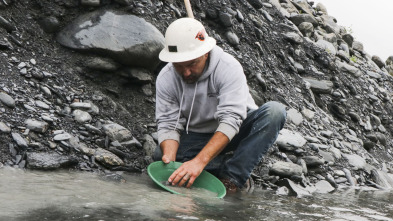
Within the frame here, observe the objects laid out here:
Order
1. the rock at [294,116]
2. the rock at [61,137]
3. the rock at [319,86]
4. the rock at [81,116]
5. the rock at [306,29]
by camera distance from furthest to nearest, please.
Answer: the rock at [306,29], the rock at [319,86], the rock at [294,116], the rock at [81,116], the rock at [61,137]

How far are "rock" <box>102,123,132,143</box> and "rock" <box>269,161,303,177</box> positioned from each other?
164 cm

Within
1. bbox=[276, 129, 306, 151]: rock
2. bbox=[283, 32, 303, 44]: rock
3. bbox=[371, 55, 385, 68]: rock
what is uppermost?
bbox=[276, 129, 306, 151]: rock

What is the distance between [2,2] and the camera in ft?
16.4

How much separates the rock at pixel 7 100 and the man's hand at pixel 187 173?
1705 millimetres

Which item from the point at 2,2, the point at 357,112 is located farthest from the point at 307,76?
the point at 2,2

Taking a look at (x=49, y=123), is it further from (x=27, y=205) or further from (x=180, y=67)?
(x=27, y=205)

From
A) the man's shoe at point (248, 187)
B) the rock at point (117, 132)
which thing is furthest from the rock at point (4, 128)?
the man's shoe at point (248, 187)

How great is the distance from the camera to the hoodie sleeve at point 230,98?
368 cm

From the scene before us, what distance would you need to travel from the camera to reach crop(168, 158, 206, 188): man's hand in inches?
137

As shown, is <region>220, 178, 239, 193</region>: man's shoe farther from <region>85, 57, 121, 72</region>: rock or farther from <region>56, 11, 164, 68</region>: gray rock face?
<region>85, 57, 121, 72</region>: rock

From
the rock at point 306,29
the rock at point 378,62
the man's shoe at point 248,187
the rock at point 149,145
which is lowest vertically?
the rock at point 378,62

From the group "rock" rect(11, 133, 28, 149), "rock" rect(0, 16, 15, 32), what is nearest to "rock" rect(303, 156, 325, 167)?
"rock" rect(11, 133, 28, 149)

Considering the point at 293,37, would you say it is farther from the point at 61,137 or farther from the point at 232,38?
the point at 61,137

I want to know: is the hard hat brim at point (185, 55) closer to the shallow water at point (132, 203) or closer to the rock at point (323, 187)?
the shallow water at point (132, 203)
